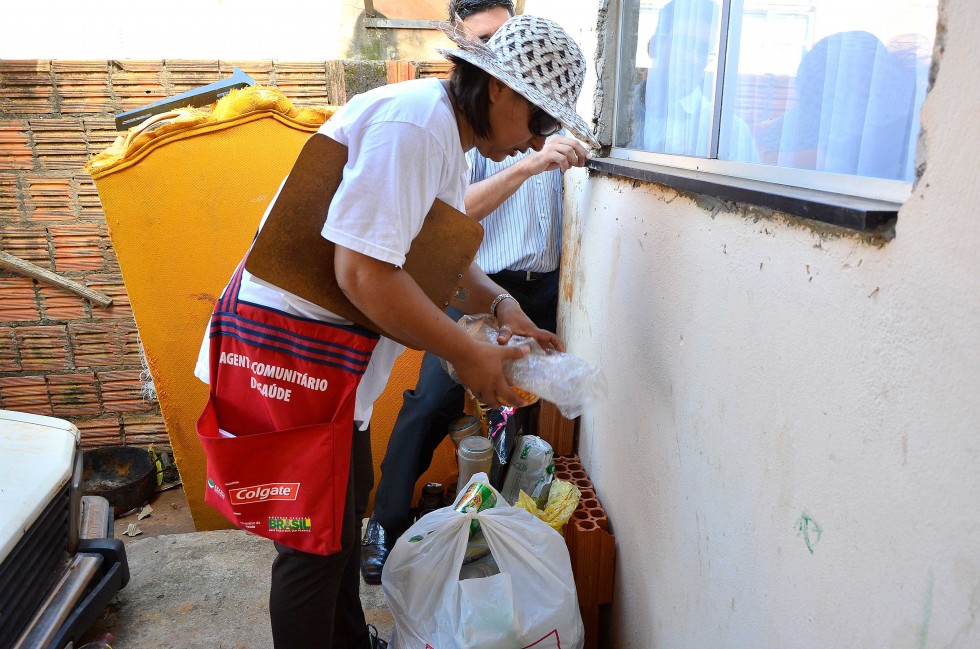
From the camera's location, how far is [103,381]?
13.3ft

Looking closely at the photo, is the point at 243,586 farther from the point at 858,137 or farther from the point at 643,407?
the point at 858,137

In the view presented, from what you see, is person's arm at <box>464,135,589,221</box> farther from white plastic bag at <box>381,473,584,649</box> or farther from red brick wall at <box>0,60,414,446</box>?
red brick wall at <box>0,60,414,446</box>

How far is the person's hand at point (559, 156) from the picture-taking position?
2071 millimetres

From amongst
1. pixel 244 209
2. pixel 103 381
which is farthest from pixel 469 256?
pixel 103 381

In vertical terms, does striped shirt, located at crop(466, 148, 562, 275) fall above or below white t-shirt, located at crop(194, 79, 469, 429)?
below

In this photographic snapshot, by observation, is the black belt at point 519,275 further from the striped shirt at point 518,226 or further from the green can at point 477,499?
the green can at point 477,499

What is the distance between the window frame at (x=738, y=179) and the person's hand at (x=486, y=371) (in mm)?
511

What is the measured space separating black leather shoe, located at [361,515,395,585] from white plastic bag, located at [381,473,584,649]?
0.65m

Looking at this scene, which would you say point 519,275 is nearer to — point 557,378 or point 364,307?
point 557,378

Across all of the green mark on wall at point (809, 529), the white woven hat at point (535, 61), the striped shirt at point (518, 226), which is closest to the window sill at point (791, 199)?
the white woven hat at point (535, 61)

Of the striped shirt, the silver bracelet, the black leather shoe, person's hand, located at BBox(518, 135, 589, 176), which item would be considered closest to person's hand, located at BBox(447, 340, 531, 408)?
the silver bracelet

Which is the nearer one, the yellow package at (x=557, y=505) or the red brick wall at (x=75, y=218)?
the yellow package at (x=557, y=505)

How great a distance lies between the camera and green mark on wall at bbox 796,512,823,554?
0.90 m

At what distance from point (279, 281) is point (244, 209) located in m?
1.57
